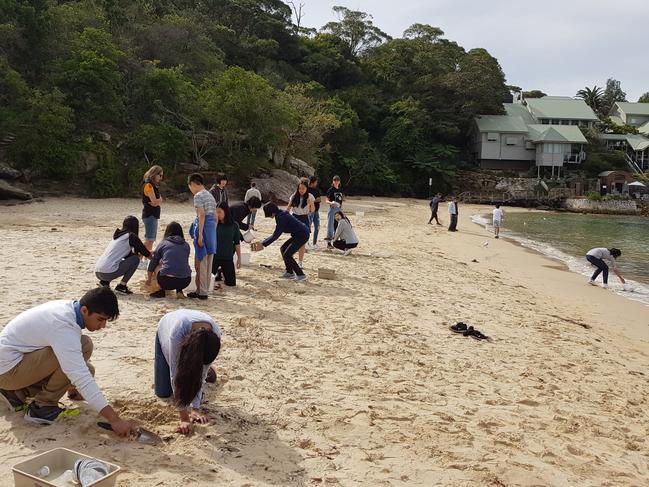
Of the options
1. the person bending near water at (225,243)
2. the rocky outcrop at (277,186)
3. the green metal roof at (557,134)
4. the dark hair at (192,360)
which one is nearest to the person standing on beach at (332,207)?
the person bending near water at (225,243)

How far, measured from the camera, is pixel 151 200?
28.8ft

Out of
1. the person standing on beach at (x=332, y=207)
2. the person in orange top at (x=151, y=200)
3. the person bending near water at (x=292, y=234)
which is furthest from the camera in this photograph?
the person standing on beach at (x=332, y=207)

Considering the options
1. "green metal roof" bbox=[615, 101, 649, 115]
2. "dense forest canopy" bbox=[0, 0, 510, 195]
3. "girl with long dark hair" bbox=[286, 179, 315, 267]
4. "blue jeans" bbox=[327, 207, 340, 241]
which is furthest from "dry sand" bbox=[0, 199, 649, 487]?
"green metal roof" bbox=[615, 101, 649, 115]

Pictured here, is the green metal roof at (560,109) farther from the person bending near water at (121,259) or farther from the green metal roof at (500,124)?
the person bending near water at (121,259)

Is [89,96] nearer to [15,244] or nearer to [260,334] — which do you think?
[15,244]

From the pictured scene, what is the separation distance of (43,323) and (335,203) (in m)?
9.93

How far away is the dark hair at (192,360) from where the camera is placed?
11.8 feet

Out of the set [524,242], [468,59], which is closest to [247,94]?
[524,242]

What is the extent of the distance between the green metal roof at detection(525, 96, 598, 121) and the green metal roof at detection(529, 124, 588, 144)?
382cm

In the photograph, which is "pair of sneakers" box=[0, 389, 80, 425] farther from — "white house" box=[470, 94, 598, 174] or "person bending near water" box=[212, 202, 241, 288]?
"white house" box=[470, 94, 598, 174]

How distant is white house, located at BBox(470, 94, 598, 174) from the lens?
193 feet

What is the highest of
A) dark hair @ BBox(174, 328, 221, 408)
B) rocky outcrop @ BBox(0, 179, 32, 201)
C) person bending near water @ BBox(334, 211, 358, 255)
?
rocky outcrop @ BBox(0, 179, 32, 201)

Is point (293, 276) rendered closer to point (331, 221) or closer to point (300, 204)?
point (300, 204)

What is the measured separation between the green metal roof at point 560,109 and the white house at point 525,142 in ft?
0.42
